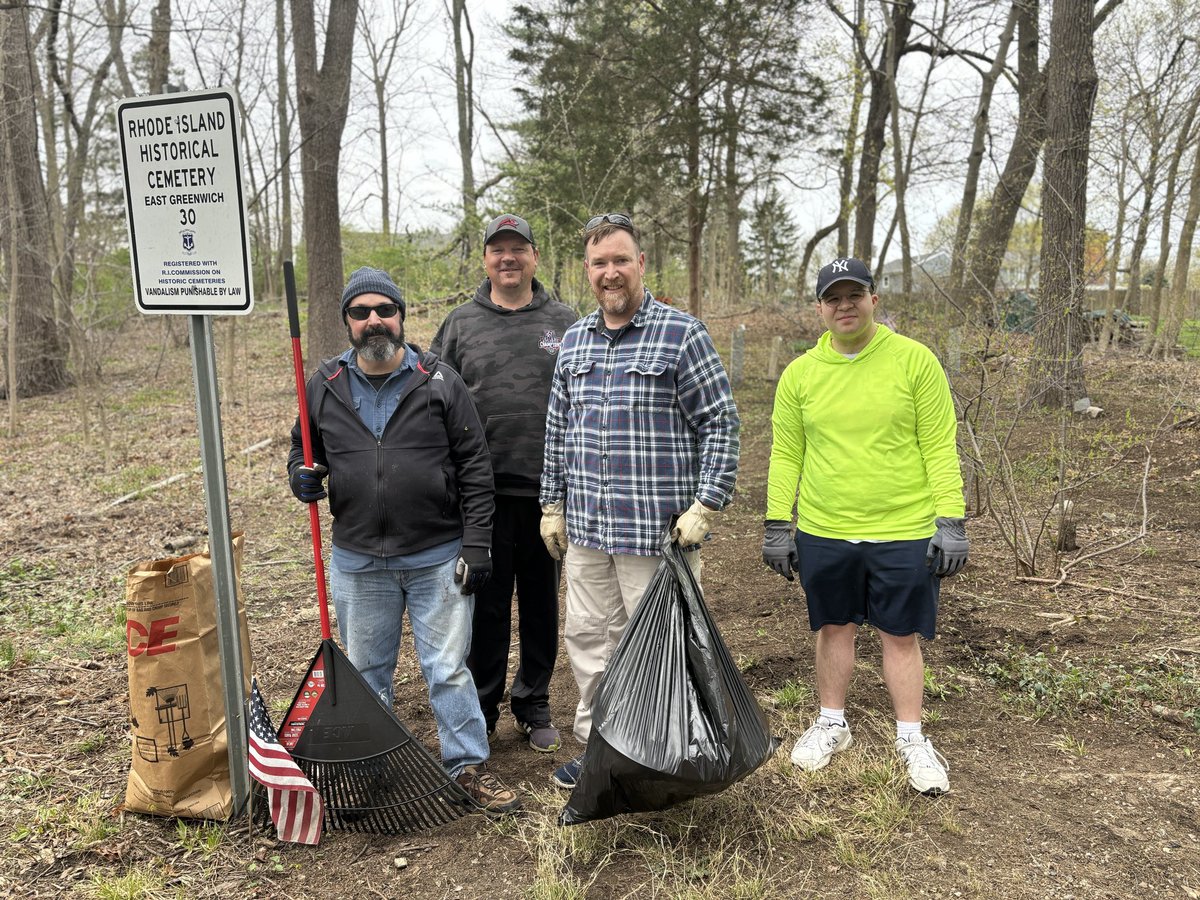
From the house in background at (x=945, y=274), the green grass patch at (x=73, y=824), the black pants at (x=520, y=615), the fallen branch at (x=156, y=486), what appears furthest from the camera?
the fallen branch at (x=156, y=486)

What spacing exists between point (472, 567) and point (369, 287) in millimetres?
1009

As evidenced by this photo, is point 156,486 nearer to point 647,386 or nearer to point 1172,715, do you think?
point 647,386

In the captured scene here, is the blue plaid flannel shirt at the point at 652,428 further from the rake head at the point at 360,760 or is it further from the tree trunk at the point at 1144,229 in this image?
the tree trunk at the point at 1144,229

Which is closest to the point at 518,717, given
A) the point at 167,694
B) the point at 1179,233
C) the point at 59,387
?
the point at 167,694

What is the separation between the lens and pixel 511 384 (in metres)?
3.32

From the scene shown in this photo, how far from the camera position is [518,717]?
3557mm

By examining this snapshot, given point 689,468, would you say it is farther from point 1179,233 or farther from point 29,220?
point 1179,233

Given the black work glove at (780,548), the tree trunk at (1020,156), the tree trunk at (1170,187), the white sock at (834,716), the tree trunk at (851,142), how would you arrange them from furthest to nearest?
the tree trunk at (851,142) < the tree trunk at (1170,187) < the tree trunk at (1020,156) < the white sock at (834,716) < the black work glove at (780,548)

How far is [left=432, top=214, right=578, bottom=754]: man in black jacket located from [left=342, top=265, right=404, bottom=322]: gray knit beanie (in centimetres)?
47

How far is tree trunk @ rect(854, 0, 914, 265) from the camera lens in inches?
670

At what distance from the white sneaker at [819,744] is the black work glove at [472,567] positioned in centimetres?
131

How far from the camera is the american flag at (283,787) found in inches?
107

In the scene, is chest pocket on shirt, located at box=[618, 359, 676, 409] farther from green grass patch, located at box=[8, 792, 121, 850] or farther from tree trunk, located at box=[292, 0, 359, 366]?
tree trunk, located at box=[292, 0, 359, 366]

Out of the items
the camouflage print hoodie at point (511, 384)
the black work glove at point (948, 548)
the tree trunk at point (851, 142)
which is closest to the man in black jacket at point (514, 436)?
the camouflage print hoodie at point (511, 384)
